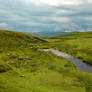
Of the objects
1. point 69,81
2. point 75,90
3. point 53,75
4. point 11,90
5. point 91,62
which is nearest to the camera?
point 11,90

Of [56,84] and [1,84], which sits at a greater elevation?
[1,84]

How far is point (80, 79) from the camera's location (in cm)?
4075

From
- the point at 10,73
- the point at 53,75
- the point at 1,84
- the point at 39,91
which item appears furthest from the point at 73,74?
the point at 1,84

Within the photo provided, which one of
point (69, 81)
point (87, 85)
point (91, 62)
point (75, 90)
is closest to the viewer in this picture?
point (75, 90)

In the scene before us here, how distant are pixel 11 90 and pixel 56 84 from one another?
551 inches

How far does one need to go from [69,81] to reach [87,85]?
18.2 ft

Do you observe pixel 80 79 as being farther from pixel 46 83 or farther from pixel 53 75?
pixel 46 83

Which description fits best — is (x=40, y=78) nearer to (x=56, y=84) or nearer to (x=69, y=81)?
(x=56, y=84)

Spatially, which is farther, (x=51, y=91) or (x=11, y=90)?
(x=51, y=91)

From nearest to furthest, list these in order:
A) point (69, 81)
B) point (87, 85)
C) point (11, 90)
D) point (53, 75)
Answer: point (11, 90) < point (87, 85) < point (69, 81) < point (53, 75)

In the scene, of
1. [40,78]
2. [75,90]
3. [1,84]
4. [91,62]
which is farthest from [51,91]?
[91,62]

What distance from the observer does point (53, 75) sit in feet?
143

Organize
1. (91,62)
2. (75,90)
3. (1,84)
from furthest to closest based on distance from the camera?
(91,62) < (75,90) < (1,84)

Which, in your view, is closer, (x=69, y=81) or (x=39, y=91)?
A: (x=39, y=91)
